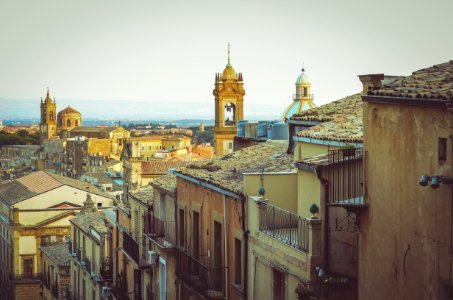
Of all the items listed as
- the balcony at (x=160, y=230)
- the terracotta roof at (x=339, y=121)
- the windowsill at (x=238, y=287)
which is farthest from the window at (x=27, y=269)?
the windowsill at (x=238, y=287)

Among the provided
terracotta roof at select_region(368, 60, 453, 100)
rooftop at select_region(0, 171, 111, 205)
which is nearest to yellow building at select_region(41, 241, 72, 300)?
rooftop at select_region(0, 171, 111, 205)

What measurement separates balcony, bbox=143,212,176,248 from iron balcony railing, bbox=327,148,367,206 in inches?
343

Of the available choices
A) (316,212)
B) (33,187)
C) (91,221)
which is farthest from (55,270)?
(316,212)

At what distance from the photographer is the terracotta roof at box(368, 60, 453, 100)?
30.8 feet

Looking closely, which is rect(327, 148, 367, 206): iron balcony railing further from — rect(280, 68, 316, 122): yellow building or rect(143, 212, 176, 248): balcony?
rect(280, 68, 316, 122): yellow building

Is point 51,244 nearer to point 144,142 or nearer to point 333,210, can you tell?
point 333,210

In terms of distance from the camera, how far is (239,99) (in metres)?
64.2

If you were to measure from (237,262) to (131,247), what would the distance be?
35.1 feet

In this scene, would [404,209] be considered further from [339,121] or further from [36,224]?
[36,224]

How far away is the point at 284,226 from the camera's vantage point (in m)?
14.4

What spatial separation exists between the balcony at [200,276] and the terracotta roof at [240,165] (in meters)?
1.70

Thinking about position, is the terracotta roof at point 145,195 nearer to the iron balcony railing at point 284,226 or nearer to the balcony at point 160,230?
the balcony at point 160,230

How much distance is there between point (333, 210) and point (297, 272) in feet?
3.40

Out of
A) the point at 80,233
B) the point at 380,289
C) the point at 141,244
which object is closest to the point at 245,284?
the point at 380,289
